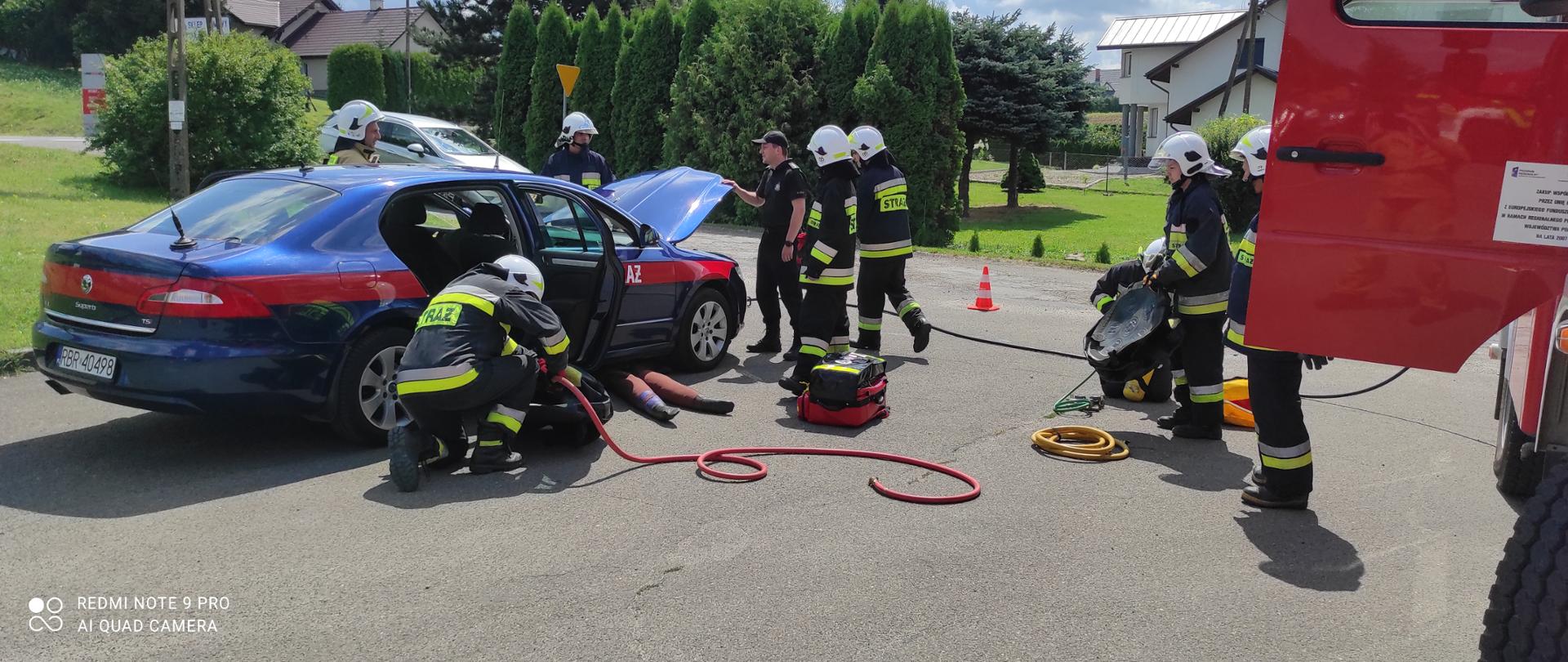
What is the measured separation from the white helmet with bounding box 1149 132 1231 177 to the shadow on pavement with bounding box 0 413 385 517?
476cm

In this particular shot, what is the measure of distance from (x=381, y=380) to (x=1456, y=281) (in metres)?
A: 4.91

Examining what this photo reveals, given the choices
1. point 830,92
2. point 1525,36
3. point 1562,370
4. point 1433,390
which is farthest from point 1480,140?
point 830,92

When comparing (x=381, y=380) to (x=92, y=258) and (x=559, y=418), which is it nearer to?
(x=559, y=418)

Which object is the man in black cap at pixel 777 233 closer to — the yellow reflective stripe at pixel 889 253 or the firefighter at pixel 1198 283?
the yellow reflective stripe at pixel 889 253

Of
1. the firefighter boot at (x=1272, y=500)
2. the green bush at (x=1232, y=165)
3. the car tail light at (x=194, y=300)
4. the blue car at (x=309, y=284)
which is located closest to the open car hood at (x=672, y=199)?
the blue car at (x=309, y=284)

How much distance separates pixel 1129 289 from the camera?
23.6ft

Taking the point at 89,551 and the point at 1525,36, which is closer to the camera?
the point at 1525,36

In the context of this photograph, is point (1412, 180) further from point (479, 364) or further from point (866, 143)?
point (866, 143)

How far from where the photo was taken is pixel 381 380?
20.2 feet

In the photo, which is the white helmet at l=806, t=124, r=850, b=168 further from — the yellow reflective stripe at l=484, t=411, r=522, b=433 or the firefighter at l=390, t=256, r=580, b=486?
the yellow reflective stripe at l=484, t=411, r=522, b=433

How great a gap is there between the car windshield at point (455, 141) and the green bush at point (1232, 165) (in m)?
13.5

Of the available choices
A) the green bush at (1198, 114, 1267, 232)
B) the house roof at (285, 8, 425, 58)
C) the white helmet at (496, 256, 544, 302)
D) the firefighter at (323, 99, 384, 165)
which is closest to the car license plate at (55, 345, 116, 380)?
the white helmet at (496, 256, 544, 302)

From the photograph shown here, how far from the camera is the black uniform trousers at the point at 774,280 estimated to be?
916cm

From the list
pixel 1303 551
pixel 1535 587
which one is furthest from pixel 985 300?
pixel 1535 587
